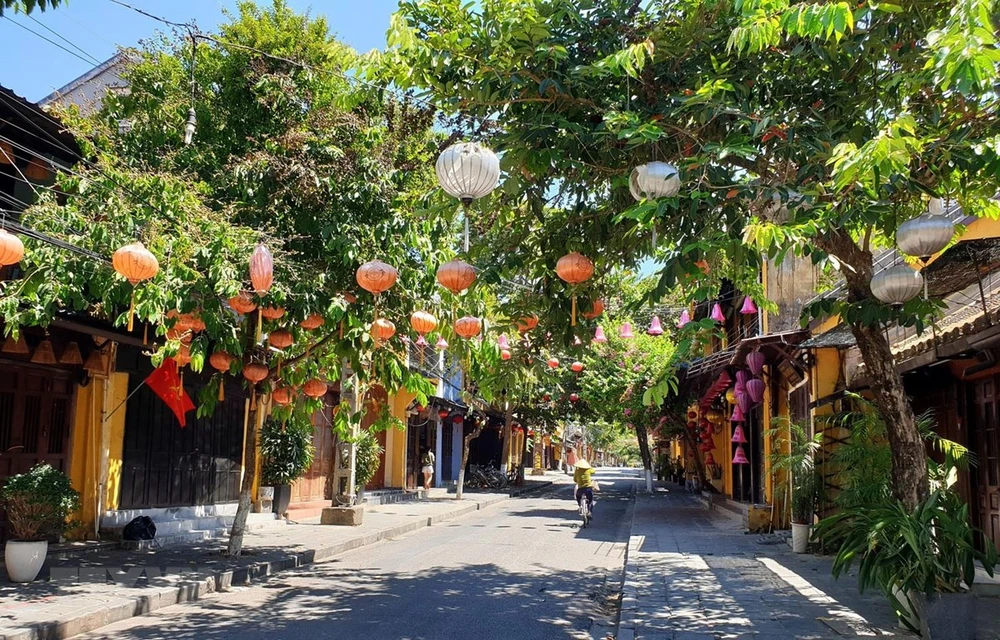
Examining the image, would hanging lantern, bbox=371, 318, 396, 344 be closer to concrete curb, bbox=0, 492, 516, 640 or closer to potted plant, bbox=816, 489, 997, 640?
concrete curb, bbox=0, 492, 516, 640

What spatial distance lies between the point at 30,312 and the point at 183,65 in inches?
214

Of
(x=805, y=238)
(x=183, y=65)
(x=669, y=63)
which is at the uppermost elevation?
(x=183, y=65)

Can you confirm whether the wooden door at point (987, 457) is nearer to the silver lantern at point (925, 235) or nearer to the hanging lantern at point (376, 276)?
the silver lantern at point (925, 235)

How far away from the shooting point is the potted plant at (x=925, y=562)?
6527 mm

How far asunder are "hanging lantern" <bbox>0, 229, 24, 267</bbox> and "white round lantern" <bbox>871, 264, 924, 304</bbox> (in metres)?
7.46

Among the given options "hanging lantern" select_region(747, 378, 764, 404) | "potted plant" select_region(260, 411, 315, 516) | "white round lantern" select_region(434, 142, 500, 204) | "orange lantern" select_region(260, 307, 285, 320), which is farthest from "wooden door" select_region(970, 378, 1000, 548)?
"potted plant" select_region(260, 411, 315, 516)

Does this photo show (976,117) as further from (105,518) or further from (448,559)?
(105,518)

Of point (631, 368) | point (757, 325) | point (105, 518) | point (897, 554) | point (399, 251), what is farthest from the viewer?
point (631, 368)

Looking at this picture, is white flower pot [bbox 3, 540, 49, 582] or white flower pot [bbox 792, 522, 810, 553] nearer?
white flower pot [bbox 3, 540, 49, 582]

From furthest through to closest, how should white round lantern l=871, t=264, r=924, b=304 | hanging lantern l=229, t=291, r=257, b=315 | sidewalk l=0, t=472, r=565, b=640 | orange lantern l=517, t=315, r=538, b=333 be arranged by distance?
hanging lantern l=229, t=291, r=257, b=315 < orange lantern l=517, t=315, r=538, b=333 < sidewalk l=0, t=472, r=565, b=640 < white round lantern l=871, t=264, r=924, b=304

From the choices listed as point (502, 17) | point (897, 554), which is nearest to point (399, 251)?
point (502, 17)

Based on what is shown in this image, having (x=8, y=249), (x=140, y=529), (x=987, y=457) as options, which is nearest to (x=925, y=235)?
(x=987, y=457)

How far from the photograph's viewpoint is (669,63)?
26.2ft

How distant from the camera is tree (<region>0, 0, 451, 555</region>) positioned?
30.5 feet
